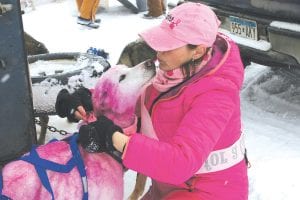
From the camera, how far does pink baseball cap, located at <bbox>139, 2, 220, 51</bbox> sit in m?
2.00

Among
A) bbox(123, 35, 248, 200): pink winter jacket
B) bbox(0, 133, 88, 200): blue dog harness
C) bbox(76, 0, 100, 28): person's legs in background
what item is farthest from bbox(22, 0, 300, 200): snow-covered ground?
bbox(0, 133, 88, 200): blue dog harness

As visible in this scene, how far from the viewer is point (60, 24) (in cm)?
895

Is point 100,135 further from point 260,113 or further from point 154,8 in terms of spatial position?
point 154,8

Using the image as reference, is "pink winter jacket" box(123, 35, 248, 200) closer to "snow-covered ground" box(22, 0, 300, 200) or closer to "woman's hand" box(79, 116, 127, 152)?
A: "woman's hand" box(79, 116, 127, 152)

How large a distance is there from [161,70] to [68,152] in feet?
1.79

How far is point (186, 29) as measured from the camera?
2.01m

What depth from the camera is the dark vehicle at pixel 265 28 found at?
4.19m

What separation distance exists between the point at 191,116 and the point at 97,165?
48cm

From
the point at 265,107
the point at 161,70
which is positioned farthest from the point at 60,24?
the point at 161,70

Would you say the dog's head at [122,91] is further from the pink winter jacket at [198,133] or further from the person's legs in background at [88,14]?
the person's legs in background at [88,14]

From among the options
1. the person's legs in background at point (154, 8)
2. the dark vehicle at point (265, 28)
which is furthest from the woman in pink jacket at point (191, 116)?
the person's legs in background at point (154, 8)

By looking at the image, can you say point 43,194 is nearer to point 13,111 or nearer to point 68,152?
point 68,152

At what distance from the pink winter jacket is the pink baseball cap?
0.16 m

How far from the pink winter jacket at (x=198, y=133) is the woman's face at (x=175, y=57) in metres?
0.09
